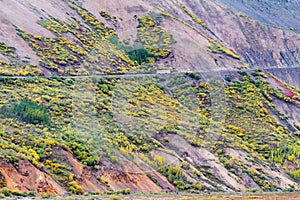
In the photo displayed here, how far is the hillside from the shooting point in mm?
40250

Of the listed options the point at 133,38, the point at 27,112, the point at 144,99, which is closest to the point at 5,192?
the point at 27,112

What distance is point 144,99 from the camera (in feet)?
151

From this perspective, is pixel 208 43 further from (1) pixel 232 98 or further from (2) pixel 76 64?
(2) pixel 76 64

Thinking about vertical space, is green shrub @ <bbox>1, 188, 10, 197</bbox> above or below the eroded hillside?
below

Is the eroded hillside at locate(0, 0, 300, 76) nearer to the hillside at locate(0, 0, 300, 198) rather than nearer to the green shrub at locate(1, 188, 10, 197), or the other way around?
the hillside at locate(0, 0, 300, 198)

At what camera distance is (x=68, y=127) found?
42.8 meters

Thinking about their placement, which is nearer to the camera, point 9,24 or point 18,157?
point 18,157

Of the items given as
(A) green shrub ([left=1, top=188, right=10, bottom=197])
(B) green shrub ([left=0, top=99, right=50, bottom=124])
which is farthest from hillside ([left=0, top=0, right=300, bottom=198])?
(A) green shrub ([left=1, top=188, right=10, bottom=197])

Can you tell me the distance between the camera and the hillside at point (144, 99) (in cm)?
4025

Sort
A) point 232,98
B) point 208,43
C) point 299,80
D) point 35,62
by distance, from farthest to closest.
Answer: point 299,80 → point 208,43 → point 232,98 → point 35,62

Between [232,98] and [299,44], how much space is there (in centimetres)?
1842

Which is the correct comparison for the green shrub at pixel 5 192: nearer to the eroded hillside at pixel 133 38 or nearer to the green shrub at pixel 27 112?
the green shrub at pixel 27 112

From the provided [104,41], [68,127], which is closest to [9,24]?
[104,41]

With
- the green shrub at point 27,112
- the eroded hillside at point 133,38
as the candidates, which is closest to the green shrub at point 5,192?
the green shrub at point 27,112
